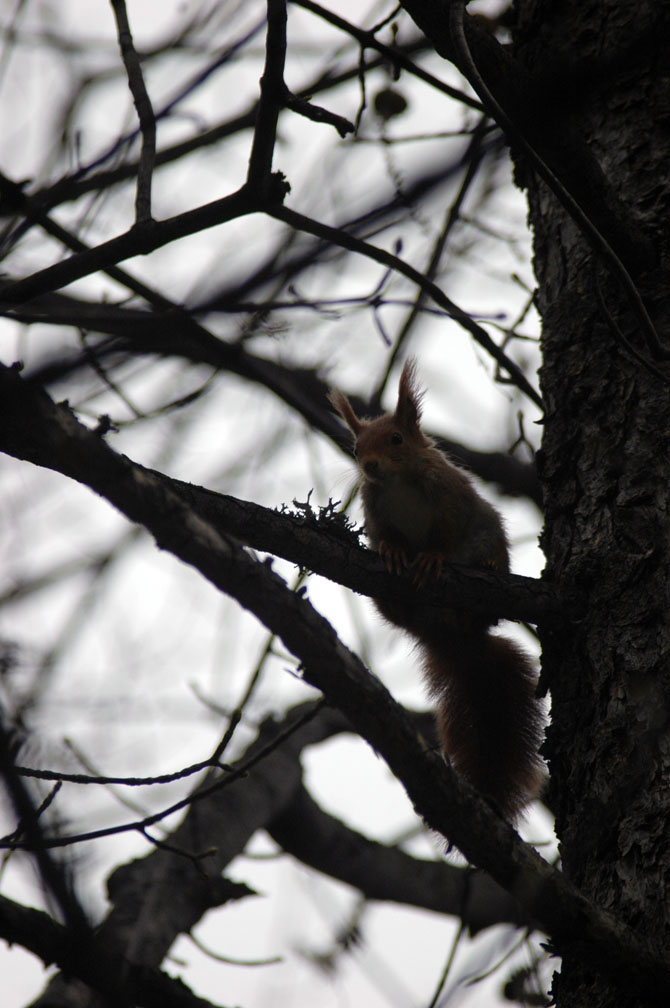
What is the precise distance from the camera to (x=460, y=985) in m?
1.53

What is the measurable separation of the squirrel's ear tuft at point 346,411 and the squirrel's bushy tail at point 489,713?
94cm

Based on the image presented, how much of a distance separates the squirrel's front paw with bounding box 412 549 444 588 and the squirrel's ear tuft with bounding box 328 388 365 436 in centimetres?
78

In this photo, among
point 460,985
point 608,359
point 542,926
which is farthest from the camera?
point 608,359

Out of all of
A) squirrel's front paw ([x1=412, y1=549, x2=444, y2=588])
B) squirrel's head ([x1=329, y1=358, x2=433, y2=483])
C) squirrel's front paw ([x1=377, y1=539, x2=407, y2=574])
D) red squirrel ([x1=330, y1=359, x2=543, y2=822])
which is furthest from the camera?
squirrel's head ([x1=329, y1=358, x2=433, y2=483])

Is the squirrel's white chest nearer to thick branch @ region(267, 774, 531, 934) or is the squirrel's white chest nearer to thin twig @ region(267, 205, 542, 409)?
thin twig @ region(267, 205, 542, 409)

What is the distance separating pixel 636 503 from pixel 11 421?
1260 mm

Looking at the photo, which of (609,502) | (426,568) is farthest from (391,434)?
(609,502)

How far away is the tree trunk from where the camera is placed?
62.1 inches

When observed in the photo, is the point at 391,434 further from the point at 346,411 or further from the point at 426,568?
the point at 426,568

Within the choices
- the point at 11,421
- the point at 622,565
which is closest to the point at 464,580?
the point at 622,565

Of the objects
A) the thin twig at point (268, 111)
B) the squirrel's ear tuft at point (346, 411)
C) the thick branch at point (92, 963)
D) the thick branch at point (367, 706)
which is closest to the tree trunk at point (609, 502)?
the thick branch at point (367, 706)

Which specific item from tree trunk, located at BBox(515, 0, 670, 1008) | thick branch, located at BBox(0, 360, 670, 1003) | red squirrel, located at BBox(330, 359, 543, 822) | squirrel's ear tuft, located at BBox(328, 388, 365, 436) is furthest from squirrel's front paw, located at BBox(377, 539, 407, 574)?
thick branch, located at BBox(0, 360, 670, 1003)

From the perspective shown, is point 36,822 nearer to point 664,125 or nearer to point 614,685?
point 614,685

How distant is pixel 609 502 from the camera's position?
1.96 meters
